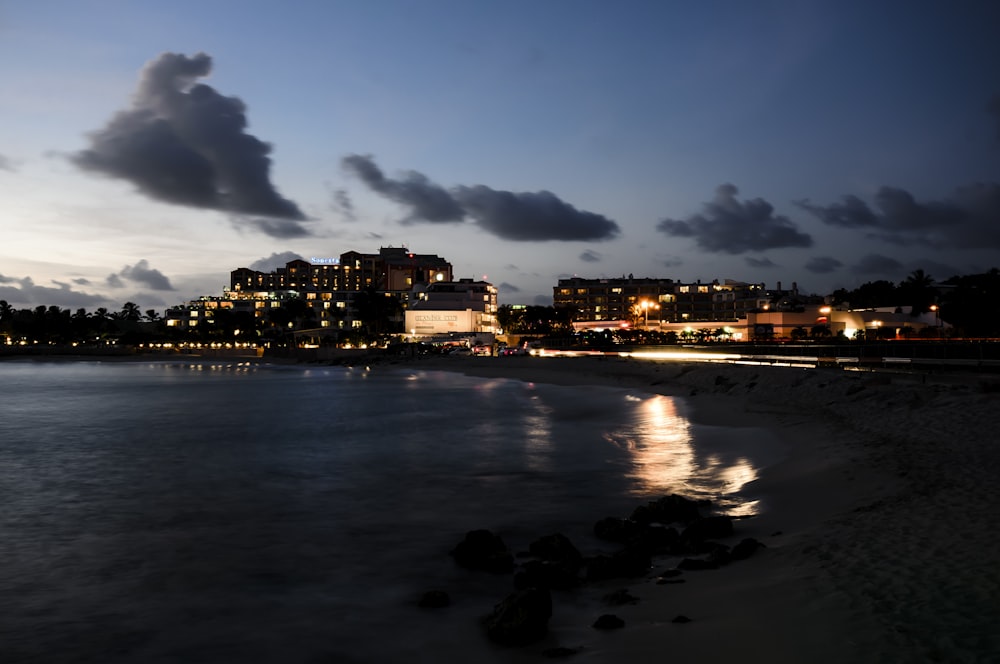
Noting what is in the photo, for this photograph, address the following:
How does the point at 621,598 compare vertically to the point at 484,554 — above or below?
above

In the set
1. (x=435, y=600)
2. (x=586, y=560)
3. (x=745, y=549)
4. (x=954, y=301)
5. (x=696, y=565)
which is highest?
(x=954, y=301)

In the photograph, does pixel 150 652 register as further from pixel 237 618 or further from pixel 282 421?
pixel 282 421

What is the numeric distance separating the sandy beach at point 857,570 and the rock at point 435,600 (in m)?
2.35

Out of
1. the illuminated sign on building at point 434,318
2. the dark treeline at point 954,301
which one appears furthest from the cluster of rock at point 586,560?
the illuminated sign on building at point 434,318

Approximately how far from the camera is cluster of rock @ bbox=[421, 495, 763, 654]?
8.34 m

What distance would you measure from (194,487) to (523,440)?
12678mm

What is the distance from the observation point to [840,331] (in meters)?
99.2

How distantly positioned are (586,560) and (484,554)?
1.80 metres

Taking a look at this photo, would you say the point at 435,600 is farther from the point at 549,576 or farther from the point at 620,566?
the point at 620,566

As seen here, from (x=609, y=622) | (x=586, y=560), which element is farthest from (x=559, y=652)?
(x=586, y=560)

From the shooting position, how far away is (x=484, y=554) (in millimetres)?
11734

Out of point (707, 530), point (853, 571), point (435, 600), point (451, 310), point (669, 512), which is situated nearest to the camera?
point (853, 571)

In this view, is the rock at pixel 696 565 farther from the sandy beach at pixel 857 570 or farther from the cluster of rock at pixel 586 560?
the sandy beach at pixel 857 570

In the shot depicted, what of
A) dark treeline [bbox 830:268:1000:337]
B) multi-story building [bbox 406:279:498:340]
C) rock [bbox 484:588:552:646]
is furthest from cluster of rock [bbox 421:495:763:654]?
multi-story building [bbox 406:279:498:340]
